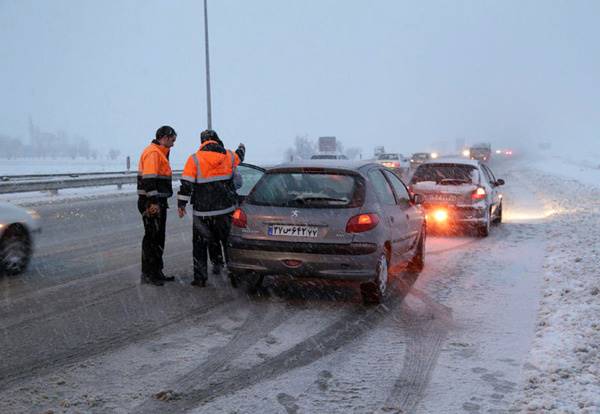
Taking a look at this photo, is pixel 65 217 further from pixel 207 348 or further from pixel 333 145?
pixel 333 145

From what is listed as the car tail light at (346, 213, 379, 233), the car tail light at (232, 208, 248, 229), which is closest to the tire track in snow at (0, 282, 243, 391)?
the car tail light at (232, 208, 248, 229)

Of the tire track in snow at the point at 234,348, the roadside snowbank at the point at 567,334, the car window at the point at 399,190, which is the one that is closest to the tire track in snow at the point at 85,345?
the tire track in snow at the point at 234,348

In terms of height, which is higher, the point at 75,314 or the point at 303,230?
the point at 303,230

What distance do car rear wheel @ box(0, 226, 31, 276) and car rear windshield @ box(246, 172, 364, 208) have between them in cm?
318

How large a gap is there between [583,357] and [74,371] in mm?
3838

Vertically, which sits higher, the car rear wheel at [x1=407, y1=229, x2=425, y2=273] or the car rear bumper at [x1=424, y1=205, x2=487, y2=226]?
the car rear bumper at [x1=424, y1=205, x2=487, y2=226]

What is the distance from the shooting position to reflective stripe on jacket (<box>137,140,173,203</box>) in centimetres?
675

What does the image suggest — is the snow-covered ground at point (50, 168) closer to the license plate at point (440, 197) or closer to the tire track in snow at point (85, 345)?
the license plate at point (440, 197)

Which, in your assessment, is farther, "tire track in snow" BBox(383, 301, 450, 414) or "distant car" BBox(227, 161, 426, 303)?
"distant car" BBox(227, 161, 426, 303)

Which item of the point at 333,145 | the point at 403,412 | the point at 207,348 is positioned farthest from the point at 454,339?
the point at 333,145

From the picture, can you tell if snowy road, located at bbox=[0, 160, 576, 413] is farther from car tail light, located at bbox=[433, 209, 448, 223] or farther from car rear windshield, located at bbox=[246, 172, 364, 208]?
car tail light, located at bbox=[433, 209, 448, 223]

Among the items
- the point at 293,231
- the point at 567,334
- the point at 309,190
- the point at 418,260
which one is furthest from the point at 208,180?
the point at 567,334

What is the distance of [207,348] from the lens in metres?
4.79

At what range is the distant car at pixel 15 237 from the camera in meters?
7.25
